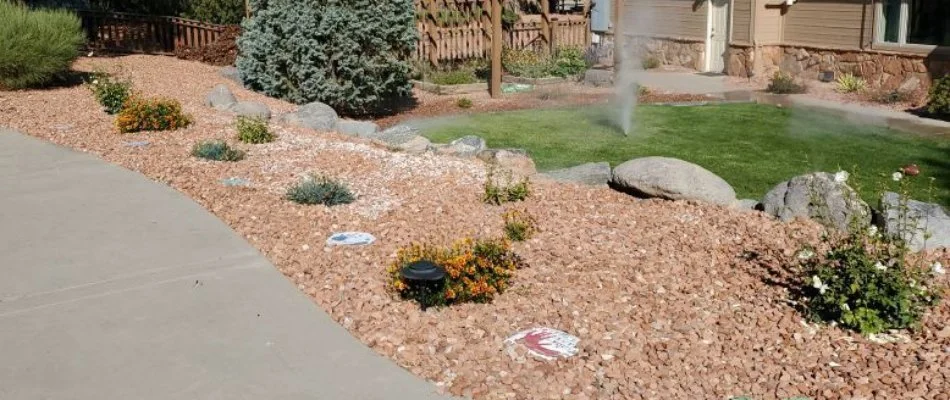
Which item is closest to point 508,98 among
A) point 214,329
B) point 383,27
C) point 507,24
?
point 383,27

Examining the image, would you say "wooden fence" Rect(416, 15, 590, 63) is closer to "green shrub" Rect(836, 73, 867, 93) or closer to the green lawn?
the green lawn

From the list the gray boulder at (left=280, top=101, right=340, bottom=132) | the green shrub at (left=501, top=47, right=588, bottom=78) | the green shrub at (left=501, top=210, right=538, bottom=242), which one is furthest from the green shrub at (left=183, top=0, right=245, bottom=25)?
the green shrub at (left=501, top=210, right=538, bottom=242)

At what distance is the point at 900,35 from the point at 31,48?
14936 millimetres

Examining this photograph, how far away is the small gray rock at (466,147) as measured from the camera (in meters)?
11.5

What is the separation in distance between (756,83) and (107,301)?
16546 millimetres

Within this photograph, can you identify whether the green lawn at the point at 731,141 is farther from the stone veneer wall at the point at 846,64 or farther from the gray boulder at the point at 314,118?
the stone veneer wall at the point at 846,64

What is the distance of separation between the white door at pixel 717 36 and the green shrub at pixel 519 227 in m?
15.4

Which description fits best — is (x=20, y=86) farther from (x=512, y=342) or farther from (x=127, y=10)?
(x=512, y=342)

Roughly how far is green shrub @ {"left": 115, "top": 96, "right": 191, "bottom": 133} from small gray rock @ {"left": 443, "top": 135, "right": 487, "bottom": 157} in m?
3.34

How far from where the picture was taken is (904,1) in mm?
18688

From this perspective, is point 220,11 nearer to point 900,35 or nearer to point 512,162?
point 900,35

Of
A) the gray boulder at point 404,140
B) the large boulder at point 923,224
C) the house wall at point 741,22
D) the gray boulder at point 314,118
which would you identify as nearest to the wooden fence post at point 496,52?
the gray boulder at point 314,118

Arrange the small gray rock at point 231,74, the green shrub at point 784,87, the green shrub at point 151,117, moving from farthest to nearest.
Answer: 1. the green shrub at point 784,87
2. the small gray rock at point 231,74
3. the green shrub at point 151,117

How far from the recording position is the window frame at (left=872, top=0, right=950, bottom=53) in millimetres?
18359
